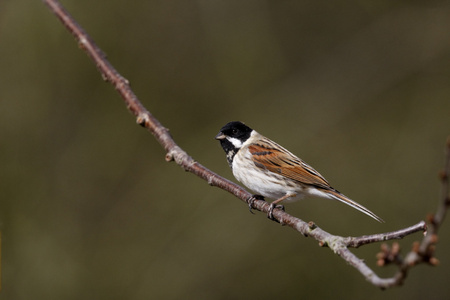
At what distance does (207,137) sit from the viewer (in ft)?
25.6

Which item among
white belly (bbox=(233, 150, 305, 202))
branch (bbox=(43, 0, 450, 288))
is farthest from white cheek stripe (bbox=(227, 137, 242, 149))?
branch (bbox=(43, 0, 450, 288))

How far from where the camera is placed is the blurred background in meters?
7.35

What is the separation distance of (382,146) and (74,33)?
5.10m

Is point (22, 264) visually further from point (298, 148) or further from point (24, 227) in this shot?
point (298, 148)

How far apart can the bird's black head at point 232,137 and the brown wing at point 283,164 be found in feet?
0.48

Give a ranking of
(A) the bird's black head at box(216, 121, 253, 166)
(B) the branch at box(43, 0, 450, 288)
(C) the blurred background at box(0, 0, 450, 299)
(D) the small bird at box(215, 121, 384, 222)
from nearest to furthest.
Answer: (B) the branch at box(43, 0, 450, 288)
(D) the small bird at box(215, 121, 384, 222)
(A) the bird's black head at box(216, 121, 253, 166)
(C) the blurred background at box(0, 0, 450, 299)

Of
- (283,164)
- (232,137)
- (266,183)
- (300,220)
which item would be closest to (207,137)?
(232,137)

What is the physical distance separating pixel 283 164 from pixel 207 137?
3.35 m

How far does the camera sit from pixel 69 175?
811 cm

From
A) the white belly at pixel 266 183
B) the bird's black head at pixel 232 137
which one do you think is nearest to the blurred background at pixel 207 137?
the bird's black head at pixel 232 137

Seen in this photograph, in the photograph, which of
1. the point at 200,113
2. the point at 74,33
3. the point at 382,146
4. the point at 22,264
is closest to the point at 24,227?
the point at 22,264

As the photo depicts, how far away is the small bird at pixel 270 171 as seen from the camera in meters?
4.31

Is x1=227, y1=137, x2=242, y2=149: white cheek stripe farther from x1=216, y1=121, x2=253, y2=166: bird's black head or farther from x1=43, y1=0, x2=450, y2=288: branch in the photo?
x1=43, y1=0, x2=450, y2=288: branch

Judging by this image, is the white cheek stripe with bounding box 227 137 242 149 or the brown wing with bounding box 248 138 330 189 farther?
the white cheek stripe with bounding box 227 137 242 149
